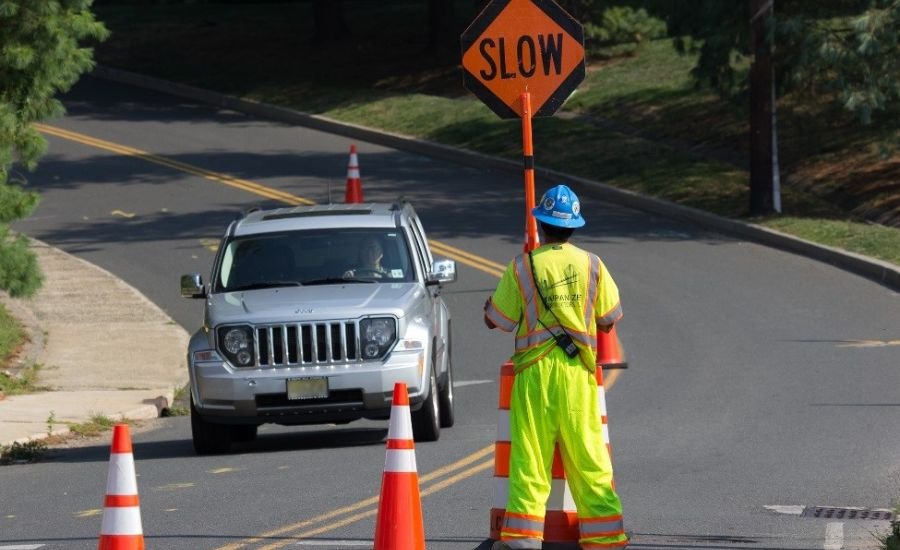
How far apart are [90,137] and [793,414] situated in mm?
23499

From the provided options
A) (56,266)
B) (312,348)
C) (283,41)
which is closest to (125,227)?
(56,266)

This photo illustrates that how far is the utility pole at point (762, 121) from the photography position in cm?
2464

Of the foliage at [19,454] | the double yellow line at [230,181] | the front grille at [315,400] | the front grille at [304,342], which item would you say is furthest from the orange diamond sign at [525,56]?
the double yellow line at [230,181]

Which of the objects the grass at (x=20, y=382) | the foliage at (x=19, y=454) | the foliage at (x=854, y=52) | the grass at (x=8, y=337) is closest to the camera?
the foliage at (x=19, y=454)

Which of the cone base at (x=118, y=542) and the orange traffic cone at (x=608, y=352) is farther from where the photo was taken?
the orange traffic cone at (x=608, y=352)

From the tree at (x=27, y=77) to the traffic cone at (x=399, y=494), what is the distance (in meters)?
10.4

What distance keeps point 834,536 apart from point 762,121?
1680 centimetres

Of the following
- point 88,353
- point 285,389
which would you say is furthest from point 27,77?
point 285,389

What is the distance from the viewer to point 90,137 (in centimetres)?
3422

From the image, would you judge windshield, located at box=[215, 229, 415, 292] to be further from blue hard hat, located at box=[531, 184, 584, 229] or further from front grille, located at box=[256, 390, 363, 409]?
blue hard hat, located at box=[531, 184, 584, 229]

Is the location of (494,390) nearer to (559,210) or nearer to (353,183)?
(559,210)

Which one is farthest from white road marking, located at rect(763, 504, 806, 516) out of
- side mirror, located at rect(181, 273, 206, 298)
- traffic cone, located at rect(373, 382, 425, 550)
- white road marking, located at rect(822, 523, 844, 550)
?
side mirror, located at rect(181, 273, 206, 298)

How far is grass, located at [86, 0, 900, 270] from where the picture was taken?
84.4ft

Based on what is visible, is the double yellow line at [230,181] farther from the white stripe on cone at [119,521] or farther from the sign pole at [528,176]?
the white stripe on cone at [119,521]
